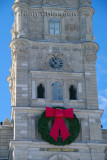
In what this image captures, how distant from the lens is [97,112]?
58688 mm

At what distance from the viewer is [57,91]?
5969 cm

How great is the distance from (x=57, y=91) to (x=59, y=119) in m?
3.61

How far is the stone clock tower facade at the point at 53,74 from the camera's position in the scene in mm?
56531

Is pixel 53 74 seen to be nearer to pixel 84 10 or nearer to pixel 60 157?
pixel 84 10

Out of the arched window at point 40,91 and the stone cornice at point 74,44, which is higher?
the stone cornice at point 74,44

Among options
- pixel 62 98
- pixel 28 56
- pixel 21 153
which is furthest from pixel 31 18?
pixel 21 153

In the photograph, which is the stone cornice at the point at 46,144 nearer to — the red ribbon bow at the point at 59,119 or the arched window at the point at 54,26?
the red ribbon bow at the point at 59,119

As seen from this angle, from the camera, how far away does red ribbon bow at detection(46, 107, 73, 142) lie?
→ 56.8 m

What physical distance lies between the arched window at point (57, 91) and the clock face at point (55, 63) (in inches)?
81.6

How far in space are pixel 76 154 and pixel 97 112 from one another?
17.0ft

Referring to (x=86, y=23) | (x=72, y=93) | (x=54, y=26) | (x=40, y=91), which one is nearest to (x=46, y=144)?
(x=40, y=91)

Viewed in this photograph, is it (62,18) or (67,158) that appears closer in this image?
(67,158)

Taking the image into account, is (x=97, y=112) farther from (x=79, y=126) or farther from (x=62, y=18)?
(x=62, y=18)

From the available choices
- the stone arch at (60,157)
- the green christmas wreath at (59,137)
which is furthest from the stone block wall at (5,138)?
the stone arch at (60,157)
